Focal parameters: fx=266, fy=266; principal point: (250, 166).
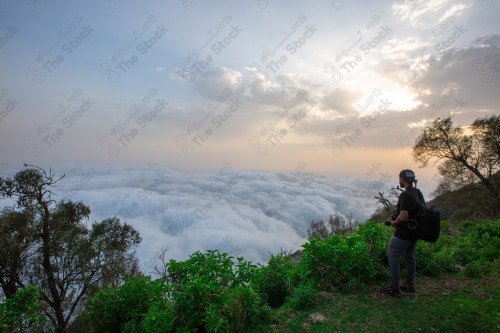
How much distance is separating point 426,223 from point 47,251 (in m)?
23.3

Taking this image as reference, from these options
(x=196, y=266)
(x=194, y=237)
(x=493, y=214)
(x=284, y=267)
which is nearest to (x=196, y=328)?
(x=196, y=266)

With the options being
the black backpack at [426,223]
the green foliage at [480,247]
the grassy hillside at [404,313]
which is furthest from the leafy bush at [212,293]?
the green foliage at [480,247]

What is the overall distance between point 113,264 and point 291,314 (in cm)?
2228

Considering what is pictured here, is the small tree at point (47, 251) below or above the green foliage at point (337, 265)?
above

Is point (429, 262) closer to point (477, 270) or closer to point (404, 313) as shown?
point (477, 270)

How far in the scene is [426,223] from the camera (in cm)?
550

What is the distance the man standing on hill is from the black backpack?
0.07 meters

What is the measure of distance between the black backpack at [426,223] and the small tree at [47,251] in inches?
737

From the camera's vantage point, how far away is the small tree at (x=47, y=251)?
719 inches

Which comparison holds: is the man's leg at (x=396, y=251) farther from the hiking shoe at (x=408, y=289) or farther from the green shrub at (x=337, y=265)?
the green shrub at (x=337, y=265)

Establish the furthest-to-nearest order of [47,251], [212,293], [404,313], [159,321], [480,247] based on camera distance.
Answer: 1. [47,251]
2. [480,247]
3. [404,313]
4. [212,293]
5. [159,321]

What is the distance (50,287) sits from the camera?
62.8ft

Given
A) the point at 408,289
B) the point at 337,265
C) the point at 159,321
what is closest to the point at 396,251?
the point at 408,289

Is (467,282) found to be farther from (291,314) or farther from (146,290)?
(146,290)
